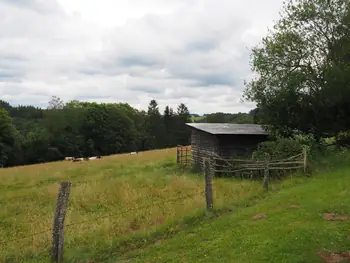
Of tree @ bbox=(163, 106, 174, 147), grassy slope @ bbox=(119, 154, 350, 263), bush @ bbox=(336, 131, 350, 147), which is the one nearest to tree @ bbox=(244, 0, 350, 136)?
bush @ bbox=(336, 131, 350, 147)

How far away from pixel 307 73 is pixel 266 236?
19893mm

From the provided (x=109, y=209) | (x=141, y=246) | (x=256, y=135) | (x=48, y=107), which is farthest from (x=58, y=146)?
(x=141, y=246)

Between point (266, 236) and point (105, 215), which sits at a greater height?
point (266, 236)

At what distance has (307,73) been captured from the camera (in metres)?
25.5

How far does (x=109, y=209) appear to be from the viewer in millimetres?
13344

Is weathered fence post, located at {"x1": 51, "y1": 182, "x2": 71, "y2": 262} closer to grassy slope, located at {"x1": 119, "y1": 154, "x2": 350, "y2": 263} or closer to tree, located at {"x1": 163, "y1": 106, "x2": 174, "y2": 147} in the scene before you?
grassy slope, located at {"x1": 119, "y1": 154, "x2": 350, "y2": 263}

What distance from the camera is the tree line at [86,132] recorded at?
68.6 m

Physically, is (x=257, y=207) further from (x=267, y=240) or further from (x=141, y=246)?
(x=141, y=246)

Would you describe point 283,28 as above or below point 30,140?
above

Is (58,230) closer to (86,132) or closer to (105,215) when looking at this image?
(105,215)

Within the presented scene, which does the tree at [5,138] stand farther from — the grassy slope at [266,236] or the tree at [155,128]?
the grassy slope at [266,236]

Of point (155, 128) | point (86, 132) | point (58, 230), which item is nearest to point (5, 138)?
point (86, 132)

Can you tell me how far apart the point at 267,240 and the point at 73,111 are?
77.1m

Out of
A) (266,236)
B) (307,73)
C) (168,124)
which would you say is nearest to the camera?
(266,236)
